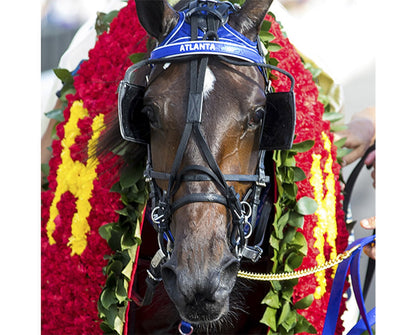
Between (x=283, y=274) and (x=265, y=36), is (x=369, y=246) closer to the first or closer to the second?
(x=283, y=274)

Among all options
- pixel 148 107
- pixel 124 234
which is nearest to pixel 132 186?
pixel 124 234

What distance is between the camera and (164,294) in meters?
2.44

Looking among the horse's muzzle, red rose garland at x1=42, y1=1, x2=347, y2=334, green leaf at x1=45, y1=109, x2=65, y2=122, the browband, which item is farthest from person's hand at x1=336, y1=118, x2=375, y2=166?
the horse's muzzle

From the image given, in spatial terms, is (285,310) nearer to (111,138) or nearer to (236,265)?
(236,265)

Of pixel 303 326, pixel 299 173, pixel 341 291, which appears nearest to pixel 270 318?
pixel 303 326

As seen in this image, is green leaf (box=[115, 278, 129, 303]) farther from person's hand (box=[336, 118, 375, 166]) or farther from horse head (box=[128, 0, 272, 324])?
person's hand (box=[336, 118, 375, 166])

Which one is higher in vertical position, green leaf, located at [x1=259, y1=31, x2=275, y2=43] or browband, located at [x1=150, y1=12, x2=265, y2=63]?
green leaf, located at [x1=259, y1=31, x2=275, y2=43]

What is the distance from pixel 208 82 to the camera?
1.91 m

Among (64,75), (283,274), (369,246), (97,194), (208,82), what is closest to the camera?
(208,82)

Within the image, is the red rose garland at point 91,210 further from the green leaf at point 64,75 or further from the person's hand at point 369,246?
the person's hand at point 369,246

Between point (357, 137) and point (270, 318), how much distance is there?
1391mm

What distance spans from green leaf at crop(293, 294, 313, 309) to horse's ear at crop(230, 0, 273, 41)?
3.62 ft

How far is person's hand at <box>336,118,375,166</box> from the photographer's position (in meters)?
3.25

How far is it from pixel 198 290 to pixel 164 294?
797mm
